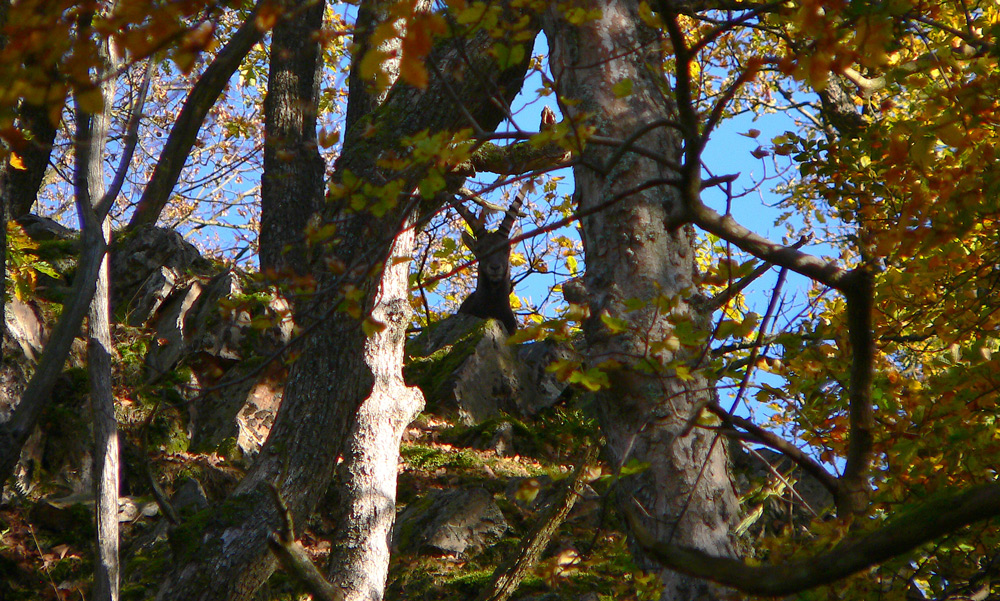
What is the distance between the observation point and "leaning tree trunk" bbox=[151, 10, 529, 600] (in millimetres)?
3895

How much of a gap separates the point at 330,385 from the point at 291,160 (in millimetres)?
2883

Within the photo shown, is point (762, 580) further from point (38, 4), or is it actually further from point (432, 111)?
point (432, 111)

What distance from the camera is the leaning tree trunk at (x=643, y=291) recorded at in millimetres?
2439

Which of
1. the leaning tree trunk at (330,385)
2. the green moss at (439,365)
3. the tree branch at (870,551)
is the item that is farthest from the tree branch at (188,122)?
the tree branch at (870,551)

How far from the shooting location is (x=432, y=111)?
16.6 feet

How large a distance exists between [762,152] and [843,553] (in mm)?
1494

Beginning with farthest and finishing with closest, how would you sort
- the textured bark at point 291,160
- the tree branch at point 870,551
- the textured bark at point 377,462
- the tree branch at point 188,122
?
1. the textured bark at point 291,160
2. the textured bark at point 377,462
3. the tree branch at point 188,122
4. the tree branch at point 870,551

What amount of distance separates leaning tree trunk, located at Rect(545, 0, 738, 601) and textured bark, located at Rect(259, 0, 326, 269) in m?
4.15

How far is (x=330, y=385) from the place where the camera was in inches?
180

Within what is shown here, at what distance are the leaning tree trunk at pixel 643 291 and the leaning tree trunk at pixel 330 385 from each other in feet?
1.87

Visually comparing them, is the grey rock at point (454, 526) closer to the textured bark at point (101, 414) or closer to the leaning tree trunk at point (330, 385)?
the leaning tree trunk at point (330, 385)

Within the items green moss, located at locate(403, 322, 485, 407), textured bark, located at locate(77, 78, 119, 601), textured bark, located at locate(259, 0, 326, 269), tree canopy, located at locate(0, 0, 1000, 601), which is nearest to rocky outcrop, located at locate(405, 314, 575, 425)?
green moss, located at locate(403, 322, 485, 407)

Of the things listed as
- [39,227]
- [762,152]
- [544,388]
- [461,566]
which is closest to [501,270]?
[544,388]

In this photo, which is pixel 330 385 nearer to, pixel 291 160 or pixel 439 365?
pixel 291 160
